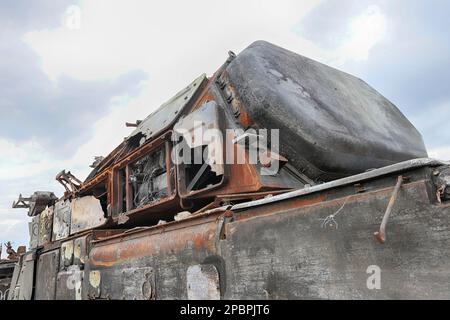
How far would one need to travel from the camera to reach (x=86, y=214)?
484cm

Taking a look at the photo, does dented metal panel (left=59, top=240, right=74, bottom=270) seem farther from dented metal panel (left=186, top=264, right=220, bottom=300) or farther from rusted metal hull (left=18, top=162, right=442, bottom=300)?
dented metal panel (left=186, top=264, right=220, bottom=300)

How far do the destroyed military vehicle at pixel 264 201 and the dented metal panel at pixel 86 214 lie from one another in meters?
0.02

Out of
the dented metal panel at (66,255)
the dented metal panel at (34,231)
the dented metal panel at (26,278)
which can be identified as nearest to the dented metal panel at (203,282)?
the dented metal panel at (66,255)

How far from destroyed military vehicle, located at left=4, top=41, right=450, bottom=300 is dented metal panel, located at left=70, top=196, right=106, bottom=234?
0.06 feet

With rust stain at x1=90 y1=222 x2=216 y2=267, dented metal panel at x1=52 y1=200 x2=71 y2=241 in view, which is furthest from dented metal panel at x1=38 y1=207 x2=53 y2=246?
rust stain at x1=90 y1=222 x2=216 y2=267

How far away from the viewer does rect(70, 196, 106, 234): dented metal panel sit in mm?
4613

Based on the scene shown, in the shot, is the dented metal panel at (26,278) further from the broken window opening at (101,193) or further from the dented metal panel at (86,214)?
the broken window opening at (101,193)

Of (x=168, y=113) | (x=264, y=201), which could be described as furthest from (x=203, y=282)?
(x=168, y=113)

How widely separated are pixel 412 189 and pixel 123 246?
2589 mm

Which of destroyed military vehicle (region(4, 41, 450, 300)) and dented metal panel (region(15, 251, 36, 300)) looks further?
dented metal panel (region(15, 251, 36, 300))

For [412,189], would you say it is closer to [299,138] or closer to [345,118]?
[299,138]

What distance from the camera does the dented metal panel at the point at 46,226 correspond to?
5551 millimetres

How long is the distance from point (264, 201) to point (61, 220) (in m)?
3.80

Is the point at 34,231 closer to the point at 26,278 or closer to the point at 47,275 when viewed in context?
the point at 26,278
